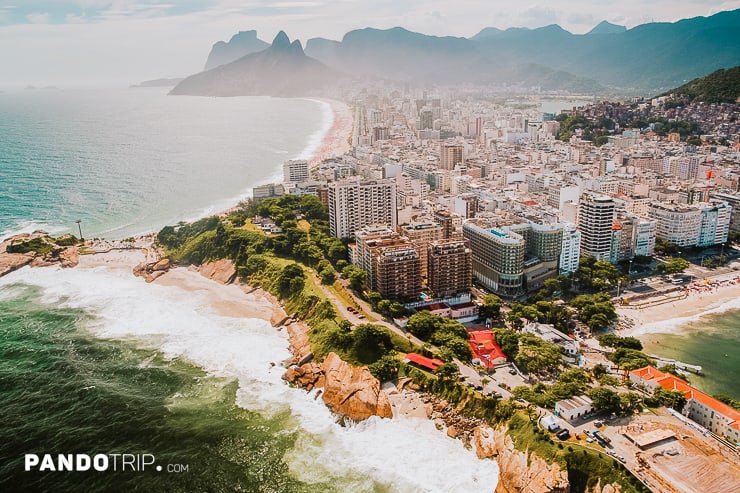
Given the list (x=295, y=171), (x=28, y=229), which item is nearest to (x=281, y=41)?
(x=295, y=171)

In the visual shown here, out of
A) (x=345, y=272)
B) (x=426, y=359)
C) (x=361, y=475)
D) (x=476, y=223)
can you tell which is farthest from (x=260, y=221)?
(x=361, y=475)

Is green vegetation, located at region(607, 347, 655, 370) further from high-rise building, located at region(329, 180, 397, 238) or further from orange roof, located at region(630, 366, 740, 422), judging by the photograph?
high-rise building, located at region(329, 180, 397, 238)

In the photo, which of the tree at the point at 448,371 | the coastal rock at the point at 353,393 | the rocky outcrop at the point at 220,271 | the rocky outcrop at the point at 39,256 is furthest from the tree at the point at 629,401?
the rocky outcrop at the point at 39,256

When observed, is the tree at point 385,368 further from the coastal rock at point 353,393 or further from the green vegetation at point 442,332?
the green vegetation at point 442,332

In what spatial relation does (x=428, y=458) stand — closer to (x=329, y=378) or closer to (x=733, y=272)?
(x=329, y=378)

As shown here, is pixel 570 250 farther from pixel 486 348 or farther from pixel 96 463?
pixel 96 463

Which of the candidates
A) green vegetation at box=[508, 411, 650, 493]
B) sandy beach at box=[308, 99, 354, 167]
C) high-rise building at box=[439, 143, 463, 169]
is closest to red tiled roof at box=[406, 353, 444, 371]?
green vegetation at box=[508, 411, 650, 493]
